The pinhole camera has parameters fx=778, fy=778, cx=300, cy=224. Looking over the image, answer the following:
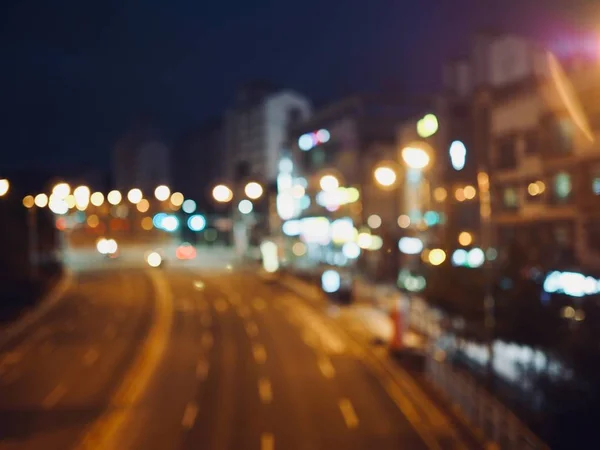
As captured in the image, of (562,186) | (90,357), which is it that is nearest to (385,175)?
(562,186)

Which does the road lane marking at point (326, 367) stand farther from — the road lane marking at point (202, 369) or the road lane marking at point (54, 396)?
the road lane marking at point (54, 396)

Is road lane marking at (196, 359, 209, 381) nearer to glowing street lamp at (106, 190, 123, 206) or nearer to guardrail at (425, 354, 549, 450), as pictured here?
glowing street lamp at (106, 190, 123, 206)

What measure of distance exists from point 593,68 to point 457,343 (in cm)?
829

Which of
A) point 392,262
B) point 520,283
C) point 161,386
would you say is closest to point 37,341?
point 161,386

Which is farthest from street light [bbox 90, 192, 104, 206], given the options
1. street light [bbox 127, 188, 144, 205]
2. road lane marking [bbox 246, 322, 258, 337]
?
road lane marking [bbox 246, 322, 258, 337]

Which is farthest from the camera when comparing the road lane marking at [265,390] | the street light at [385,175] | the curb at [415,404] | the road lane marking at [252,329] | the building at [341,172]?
the building at [341,172]

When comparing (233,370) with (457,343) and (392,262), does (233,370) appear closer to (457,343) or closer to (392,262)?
(457,343)

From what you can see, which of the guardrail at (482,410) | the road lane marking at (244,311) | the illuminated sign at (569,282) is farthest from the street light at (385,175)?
the road lane marking at (244,311)

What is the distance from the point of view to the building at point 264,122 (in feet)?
205

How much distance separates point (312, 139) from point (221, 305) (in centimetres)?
2235

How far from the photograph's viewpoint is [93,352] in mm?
→ 23516

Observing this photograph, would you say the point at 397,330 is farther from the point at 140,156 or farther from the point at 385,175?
the point at 140,156

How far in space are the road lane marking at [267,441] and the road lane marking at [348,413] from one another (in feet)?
5.94

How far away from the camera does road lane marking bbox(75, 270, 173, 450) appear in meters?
12.6
